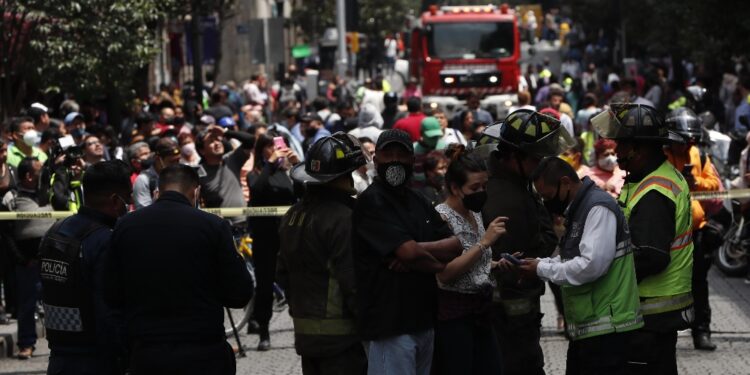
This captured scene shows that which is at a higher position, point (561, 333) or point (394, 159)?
point (394, 159)

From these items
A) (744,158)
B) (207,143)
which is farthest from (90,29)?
(744,158)

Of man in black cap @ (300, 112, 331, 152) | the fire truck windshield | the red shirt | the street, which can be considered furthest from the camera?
the fire truck windshield

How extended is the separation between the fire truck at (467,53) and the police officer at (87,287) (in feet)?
89.9

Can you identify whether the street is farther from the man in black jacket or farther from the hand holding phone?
the man in black jacket

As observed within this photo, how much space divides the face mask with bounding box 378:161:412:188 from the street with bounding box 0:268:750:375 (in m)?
4.39

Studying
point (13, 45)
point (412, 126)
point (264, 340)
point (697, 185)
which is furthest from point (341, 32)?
point (697, 185)

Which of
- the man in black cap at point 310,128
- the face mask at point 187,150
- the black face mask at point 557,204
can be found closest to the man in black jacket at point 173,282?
the black face mask at point 557,204

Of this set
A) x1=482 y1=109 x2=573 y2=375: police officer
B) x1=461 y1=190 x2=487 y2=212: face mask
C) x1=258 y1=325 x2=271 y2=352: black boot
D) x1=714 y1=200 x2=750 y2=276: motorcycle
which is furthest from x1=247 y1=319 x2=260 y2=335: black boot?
x1=461 y1=190 x2=487 y2=212: face mask

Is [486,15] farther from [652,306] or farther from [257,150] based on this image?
[652,306]

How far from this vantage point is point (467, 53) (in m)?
36.2

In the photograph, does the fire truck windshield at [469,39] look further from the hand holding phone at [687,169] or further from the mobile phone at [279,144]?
the hand holding phone at [687,169]

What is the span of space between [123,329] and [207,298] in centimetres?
50

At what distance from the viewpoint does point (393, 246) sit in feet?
22.4

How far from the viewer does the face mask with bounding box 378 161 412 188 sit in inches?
272
